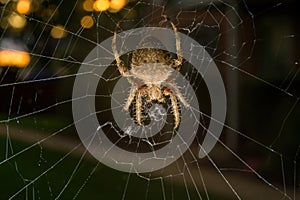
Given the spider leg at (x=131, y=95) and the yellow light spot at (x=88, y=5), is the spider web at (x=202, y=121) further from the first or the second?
the spider leg at (x=131, y=95)

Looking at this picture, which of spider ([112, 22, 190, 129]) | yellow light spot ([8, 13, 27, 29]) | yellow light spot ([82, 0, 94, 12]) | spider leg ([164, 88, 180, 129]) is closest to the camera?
spider ([112, 22, 190, 129])

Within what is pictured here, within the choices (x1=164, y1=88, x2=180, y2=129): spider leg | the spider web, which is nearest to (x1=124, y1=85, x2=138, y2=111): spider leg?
(x1=164, y1=88, x2=180, y2=129): spider leg

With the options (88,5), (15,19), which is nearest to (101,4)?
(88,5)

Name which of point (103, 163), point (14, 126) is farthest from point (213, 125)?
point (14, 126)

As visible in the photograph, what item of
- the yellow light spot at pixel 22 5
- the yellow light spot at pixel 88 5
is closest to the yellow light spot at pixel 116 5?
the yellow light spot at pixel 88 5

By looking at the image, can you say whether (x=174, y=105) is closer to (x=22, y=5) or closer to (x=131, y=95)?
(x=131, y=95)

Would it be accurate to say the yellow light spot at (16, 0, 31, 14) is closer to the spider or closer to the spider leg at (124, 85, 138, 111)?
the spider

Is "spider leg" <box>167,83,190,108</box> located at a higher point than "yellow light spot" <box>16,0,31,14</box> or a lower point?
lower
